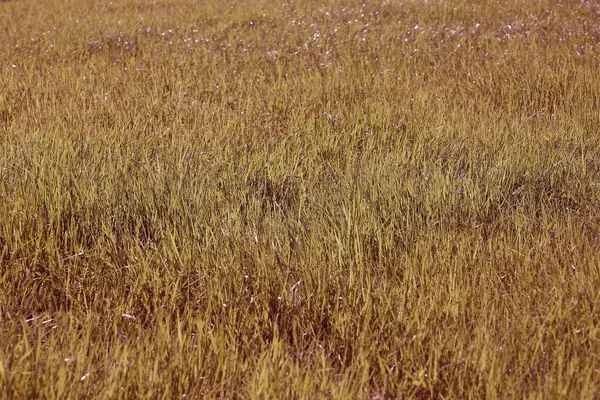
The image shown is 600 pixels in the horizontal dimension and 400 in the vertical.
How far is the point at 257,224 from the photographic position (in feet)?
8.76

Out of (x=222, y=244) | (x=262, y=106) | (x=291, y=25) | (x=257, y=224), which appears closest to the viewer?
(x=222, y=244)

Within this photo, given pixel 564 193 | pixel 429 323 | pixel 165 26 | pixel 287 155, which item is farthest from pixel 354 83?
pixel 165 26

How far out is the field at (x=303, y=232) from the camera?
1788 millimetres

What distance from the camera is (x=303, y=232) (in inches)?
99.6

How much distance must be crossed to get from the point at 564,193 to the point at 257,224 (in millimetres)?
1542

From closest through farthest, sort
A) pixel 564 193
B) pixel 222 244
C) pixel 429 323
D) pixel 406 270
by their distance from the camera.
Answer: pixel 429 323 < pixel 406 270 < pixel 222 244 < pixel 564 193

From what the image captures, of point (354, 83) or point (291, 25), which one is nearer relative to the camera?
point (354, 83)

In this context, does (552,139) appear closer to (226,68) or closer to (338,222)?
(338,222)

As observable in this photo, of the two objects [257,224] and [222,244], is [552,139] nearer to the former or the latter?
[257,224]

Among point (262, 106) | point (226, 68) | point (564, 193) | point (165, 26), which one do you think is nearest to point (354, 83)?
point (262, 106)

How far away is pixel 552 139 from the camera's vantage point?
145 inches

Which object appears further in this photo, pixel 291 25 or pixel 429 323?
pixel 291 25

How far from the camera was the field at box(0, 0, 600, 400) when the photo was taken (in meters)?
1.79

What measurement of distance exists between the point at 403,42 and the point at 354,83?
1.91 metres
